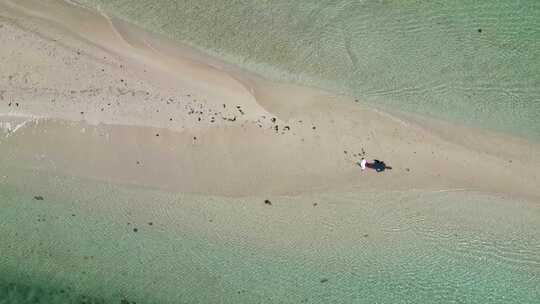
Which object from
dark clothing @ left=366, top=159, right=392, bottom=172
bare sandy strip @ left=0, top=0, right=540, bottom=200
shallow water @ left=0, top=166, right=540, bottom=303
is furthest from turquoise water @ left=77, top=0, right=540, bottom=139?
shallow water @ left=0, top=166, right=540, bottom=303

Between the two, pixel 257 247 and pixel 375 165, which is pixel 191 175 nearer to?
pixel 257 247

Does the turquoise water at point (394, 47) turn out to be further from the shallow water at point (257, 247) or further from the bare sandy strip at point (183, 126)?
the shallow water at point (257, 247)

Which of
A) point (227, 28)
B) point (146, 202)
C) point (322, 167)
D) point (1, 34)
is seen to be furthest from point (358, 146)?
point (1, 34)

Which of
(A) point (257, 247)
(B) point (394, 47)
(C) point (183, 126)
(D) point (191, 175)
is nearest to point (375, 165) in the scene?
(B) point (394, 47)

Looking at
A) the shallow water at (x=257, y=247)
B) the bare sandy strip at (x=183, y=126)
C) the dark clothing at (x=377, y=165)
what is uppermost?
the bare sandy strip at (x=183, y=126)

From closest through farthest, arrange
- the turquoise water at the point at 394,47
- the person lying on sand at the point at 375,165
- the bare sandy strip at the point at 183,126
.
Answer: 1. the bare sandy strip at the point at 183,126
2. the person lying on sand at the point at 375,165
3. the turquoise water at the point at 394,47

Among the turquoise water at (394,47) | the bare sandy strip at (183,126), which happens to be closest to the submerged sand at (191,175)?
the bare sandy strip at (183,126)

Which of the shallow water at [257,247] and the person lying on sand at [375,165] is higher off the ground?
the person lying on sand at [375,165]
